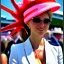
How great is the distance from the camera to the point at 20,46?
1489 millimetres

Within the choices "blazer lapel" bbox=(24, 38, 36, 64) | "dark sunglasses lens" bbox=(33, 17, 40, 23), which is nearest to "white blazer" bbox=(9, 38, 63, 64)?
"blazer lapel" bbox=(24, 38, 36, 64)

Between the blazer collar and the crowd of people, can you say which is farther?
the crowd of people

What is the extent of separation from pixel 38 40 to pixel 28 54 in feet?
0.39

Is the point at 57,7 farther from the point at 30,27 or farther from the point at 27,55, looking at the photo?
the point at 27,55

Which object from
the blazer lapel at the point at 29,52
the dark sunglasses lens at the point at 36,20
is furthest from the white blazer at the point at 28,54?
the dark sunglasses lens at the point at 36,20

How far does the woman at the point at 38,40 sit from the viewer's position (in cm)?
147

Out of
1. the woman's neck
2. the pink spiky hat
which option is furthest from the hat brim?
the woman's neck

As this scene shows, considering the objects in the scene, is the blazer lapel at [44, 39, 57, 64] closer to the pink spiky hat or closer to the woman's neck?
the woman's neck

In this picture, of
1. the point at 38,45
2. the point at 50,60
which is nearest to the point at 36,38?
the point at 38,45

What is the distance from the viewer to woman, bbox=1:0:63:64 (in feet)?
4.83

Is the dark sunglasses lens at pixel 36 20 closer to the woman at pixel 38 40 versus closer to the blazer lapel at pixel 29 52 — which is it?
the woman at pixel 38 40

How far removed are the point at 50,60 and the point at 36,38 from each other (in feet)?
0.54

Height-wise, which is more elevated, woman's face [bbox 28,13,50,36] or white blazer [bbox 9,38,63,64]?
woman's face [bbox 28,13,50,36]

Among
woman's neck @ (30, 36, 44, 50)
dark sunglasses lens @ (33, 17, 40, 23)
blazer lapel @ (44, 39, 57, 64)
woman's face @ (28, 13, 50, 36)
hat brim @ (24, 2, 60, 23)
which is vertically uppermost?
hat brim @ (24, 2, 60, 23)
